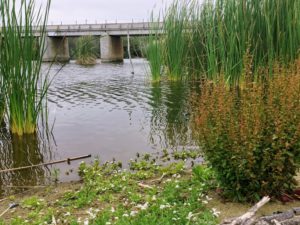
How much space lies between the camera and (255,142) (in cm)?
330

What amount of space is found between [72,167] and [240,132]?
283 centimetres

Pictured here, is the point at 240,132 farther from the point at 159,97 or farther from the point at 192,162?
the point at 159,97

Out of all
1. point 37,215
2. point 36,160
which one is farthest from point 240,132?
point 36,160

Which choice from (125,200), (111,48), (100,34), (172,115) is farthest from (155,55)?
(111,48)

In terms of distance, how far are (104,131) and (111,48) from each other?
118 feet

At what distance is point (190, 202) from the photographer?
358 centimetres

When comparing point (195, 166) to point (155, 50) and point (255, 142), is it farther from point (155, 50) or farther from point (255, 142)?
point (155, 50)

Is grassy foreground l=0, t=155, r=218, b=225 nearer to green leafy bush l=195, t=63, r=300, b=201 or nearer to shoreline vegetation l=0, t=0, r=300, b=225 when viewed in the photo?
shoreline vegetation l=0, t=0, r=300, b=225

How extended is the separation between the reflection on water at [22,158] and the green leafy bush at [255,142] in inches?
97.0

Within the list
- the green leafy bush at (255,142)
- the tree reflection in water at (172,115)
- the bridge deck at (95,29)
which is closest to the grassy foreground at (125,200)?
the green leafy bush at (255,142)

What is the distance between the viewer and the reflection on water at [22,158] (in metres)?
4.96

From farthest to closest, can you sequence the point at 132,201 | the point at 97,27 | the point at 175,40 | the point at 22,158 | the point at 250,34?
the point at 97,27
the point at 175,40
the point at 250,34
the point at 22,158
the point at 132,201

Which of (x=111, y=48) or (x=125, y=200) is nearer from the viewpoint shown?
(x=125, y=200)

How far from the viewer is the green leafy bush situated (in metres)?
3.31
